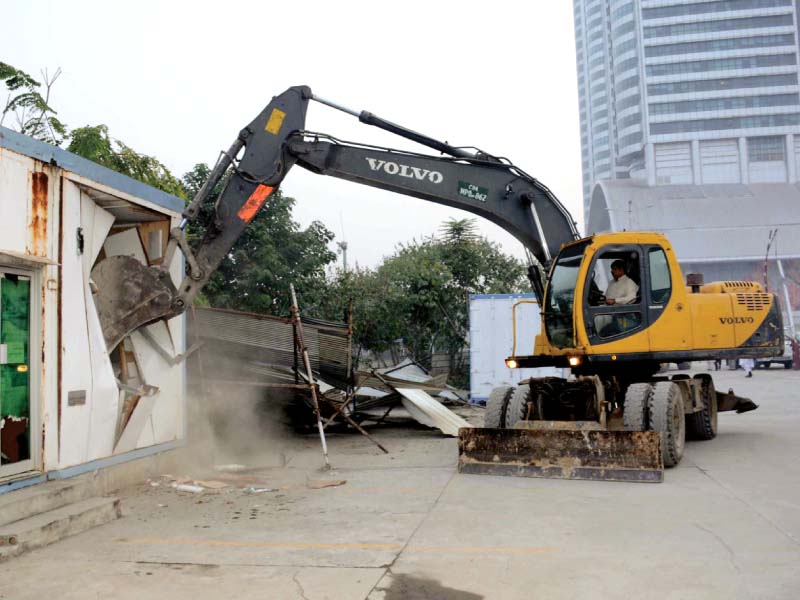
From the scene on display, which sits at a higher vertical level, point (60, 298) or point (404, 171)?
point (404, 171)

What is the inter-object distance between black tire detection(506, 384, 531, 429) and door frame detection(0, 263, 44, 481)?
19.5ft

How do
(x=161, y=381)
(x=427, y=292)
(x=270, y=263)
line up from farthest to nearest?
(x=427, y=292) → (x=270, y=263) → (x=161, y=381)

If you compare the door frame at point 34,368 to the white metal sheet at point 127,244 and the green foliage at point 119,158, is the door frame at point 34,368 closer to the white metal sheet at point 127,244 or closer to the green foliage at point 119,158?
the white metal sheet at point 127,244

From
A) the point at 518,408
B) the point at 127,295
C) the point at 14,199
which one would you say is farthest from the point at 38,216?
the point at 518,408

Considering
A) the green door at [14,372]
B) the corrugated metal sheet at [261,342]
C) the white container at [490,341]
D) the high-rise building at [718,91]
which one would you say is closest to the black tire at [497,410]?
the corrugated metal sheet at [261,342]

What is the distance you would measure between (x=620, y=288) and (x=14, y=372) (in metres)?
7.58

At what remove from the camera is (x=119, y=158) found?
14680mm

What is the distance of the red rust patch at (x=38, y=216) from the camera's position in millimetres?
6832

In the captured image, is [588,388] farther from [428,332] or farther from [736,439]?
[428,332]

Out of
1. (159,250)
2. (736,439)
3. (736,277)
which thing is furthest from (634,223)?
(159,250)

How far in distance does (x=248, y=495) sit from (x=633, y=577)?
15.1ft

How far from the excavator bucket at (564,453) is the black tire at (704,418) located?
393cm

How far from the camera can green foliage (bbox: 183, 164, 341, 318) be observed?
1755 centimetres

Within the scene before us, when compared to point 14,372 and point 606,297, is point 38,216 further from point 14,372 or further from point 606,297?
point 606,297
